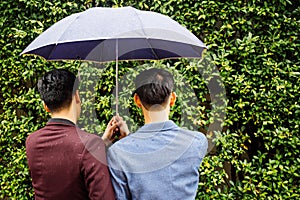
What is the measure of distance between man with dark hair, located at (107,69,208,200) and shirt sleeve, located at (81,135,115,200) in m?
0.04

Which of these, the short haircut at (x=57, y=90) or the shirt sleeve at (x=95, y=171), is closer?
the shirt sleeve at (x=95, y=171)

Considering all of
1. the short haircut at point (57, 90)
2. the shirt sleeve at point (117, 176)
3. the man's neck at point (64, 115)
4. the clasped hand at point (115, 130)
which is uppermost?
the short haircut at point (57, 90)

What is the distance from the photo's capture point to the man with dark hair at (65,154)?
6.57 feet

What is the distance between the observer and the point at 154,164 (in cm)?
201

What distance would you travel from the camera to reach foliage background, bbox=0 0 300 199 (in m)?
3.58

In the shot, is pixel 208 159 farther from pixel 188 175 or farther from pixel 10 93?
pixel 10 93

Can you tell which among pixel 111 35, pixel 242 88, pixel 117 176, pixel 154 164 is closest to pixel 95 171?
pixel 117 176

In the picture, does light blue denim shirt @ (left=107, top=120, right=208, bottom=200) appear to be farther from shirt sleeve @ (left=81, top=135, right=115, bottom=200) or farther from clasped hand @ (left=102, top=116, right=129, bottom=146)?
clasped hand @ (left=102, top=116, right=129, bottom=146)

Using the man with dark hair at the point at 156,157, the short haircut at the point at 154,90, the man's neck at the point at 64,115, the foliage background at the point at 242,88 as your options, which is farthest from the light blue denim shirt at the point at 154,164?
the foliage background at the point at 242,88

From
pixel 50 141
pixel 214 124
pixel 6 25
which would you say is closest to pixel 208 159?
pixel 214 124

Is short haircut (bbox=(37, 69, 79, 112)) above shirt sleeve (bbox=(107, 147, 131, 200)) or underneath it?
above

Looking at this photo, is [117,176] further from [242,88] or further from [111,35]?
[242,88]

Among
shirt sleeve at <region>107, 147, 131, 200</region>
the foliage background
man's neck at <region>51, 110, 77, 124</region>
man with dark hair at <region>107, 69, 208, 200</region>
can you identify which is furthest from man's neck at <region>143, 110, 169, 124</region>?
the foliage background

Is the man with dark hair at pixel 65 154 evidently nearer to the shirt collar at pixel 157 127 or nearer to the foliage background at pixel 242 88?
the shirt collar at pixel 157 127
